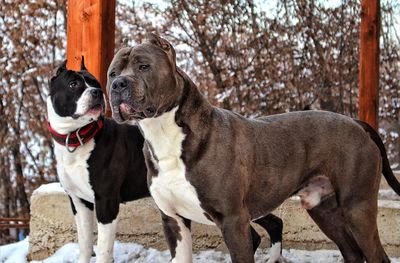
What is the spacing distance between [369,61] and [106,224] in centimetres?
334

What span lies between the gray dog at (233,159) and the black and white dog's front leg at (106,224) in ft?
1.98

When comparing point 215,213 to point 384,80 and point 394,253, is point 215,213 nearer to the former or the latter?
point 394,253

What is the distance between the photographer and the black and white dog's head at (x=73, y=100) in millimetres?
3818

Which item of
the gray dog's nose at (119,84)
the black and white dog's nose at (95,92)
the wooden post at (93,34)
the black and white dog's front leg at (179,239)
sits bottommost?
the black and white dog's front leg at (179,239)

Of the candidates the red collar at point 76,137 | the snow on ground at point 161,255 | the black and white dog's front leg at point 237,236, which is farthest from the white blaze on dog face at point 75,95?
the snow on ground at point 161,255

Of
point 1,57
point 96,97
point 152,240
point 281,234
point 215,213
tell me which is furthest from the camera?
point 1,57

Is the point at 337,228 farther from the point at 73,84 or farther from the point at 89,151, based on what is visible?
the point at 73,84

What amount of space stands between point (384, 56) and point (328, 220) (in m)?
5.54

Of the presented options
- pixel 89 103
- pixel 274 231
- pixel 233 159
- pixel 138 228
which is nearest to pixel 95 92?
pixel 89 103

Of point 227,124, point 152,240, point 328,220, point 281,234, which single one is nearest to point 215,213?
point 227,124

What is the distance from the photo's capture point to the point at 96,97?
3.83m

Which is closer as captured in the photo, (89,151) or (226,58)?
(89,151)

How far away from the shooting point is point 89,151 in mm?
3990

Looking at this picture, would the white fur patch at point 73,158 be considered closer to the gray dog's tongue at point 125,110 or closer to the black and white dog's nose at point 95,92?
the black and white dog's nose at point 95,92
